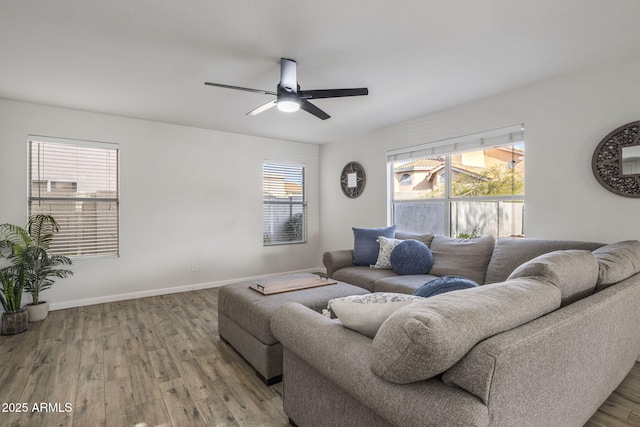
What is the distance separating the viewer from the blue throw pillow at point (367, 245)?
154 inches

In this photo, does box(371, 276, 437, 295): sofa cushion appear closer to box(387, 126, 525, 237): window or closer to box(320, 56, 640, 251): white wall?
box(387, 126, 525, 237): window

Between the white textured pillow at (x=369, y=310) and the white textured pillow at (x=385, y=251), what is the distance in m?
2.36

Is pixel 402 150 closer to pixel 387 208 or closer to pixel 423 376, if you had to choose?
pixel 387 208

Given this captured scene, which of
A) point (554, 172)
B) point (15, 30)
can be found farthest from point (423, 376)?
point (15, 30)

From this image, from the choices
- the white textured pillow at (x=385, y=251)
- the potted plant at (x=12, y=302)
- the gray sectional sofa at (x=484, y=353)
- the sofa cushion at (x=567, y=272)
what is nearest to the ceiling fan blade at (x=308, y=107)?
the white textured pillow at (x=385, y=251)

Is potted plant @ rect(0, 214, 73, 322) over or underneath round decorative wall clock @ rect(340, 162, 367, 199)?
underneath

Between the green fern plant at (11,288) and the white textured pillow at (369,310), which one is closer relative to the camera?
the white textured pillow at (369,310)

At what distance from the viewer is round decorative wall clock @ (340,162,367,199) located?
504cm

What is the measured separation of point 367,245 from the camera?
3959 millimetres

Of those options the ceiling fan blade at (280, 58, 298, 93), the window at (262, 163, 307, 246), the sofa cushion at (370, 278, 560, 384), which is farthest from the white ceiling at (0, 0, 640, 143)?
the window at (262, 163, 307, 246)

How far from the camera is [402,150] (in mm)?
4418

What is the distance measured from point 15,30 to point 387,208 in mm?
4089

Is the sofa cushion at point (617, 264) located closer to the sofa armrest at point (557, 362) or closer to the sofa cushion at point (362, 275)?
the sofa armrest at point (557, 362)

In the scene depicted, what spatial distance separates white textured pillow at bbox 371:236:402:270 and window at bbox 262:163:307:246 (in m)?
2.18
